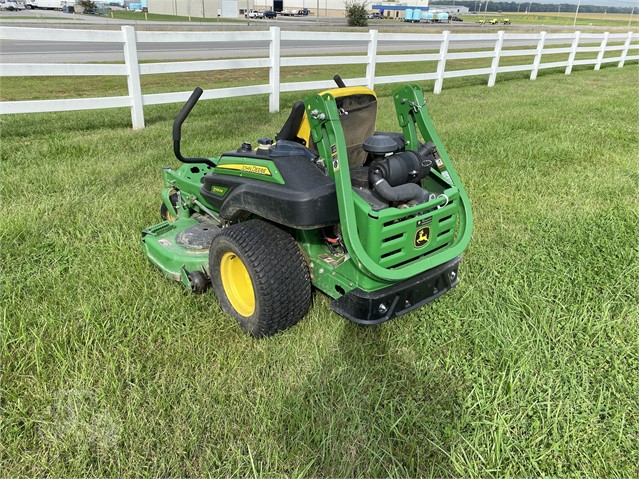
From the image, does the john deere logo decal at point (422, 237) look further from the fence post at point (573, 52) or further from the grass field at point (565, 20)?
the grass field at point (565, 20)

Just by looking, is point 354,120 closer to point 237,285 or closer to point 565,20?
point 237,285

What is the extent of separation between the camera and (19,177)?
180 inches

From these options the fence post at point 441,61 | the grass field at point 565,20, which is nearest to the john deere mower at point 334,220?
the fence post at point 441,61

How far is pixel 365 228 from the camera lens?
2.20 meters

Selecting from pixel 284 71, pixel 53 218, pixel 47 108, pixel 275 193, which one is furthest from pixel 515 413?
pixel 284 71

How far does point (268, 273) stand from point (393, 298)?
2.05 feet

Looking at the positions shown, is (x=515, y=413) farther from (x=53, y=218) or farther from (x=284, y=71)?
(x=284, y=71)

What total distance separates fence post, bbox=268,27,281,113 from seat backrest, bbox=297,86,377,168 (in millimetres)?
5428

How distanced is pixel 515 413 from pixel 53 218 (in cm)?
354

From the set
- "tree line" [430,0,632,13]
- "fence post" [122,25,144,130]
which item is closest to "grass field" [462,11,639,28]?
"tree line" [430,0,632,13]

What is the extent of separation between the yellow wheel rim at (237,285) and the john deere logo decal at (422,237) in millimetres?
943

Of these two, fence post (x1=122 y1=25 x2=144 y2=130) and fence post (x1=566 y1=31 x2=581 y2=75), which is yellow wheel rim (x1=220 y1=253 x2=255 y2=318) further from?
fence post (x1=566 y1=31 x2=581 y2=75)

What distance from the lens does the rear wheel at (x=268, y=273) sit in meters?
2.38

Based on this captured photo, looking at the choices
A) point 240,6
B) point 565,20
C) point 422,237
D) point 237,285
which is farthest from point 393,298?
point 565,20
